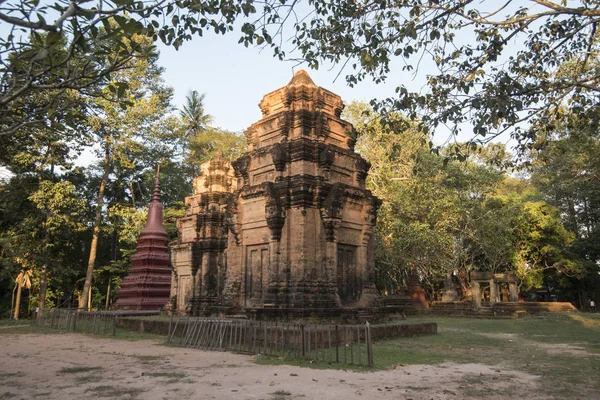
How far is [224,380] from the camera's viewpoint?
705 centimetres

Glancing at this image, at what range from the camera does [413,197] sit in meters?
24.8

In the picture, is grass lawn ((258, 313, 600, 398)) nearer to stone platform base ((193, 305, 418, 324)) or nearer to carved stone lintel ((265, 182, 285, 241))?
stone platform base ((193, 305, 418, 324))

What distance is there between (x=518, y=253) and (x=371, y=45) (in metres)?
28.0

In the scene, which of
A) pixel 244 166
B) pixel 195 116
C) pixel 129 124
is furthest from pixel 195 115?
pixel 244 166

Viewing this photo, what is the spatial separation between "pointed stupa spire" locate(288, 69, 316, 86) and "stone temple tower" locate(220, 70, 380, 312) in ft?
0.11

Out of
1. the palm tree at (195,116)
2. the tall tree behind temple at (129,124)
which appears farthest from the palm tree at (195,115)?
the tall tree behind temple at (129,124)

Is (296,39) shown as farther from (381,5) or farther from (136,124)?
(136,124)

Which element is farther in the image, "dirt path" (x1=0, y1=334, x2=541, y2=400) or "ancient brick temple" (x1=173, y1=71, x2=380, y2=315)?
"ancient brick temple" (x1=173, y1=71, x2=380, y2=315)

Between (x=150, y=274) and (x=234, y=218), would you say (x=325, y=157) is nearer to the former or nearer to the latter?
(x=234, y=218)

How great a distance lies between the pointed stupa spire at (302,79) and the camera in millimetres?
14383

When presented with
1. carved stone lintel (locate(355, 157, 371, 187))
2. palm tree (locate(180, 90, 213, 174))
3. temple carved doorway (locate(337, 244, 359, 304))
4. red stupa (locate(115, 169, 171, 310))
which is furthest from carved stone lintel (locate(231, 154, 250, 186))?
palm tree (locate(180, 90, 213, 174))

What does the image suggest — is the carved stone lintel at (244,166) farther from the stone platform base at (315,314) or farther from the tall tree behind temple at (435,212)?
the tall tree behind temple at (435,212)

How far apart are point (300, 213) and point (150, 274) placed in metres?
12.7

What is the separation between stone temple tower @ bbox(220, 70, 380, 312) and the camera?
12578mm
